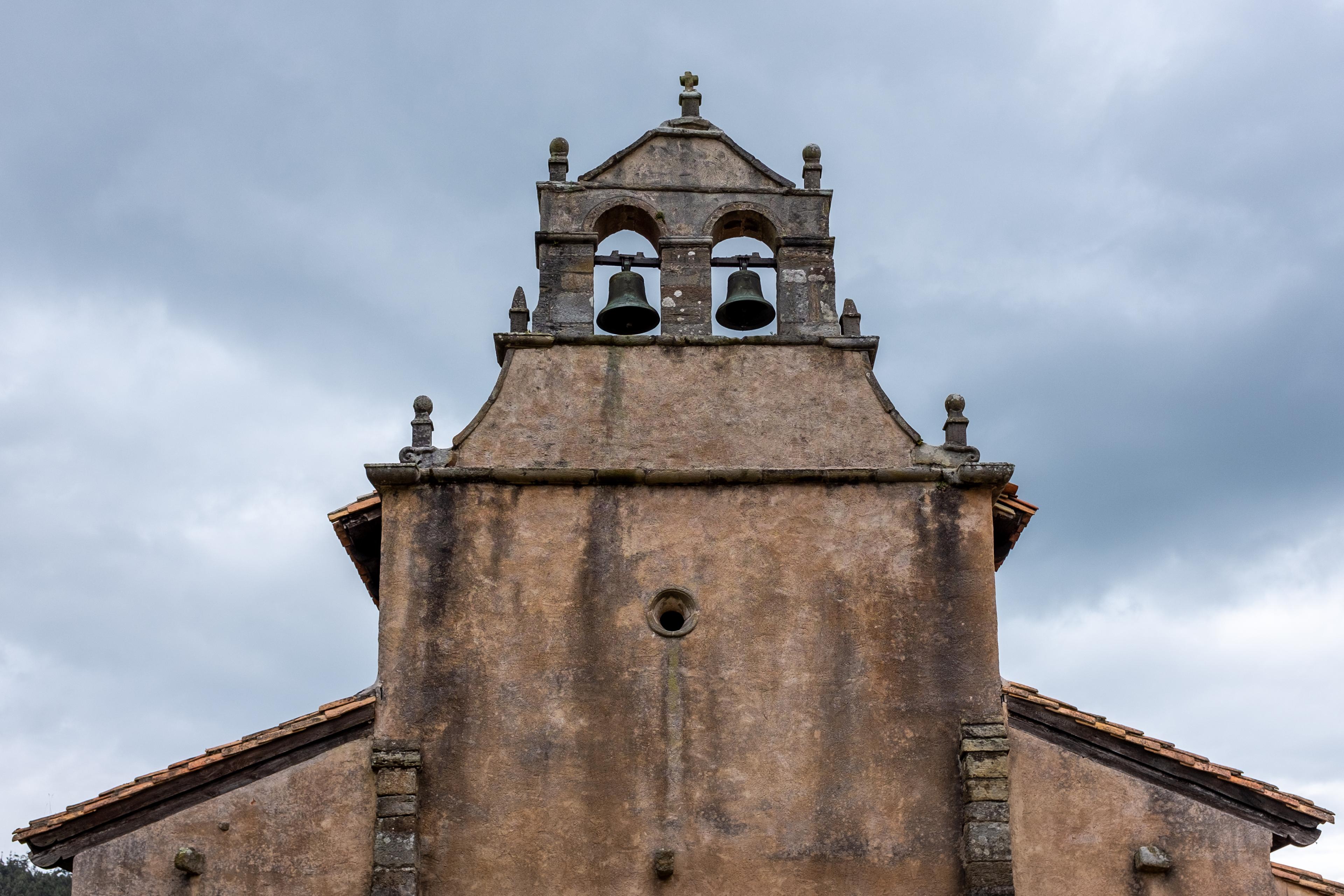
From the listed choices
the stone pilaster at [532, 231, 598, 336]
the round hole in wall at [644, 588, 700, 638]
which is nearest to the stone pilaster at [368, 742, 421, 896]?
the round hole in wall at [644, 588, 700, 638]

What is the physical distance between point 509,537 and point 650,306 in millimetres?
2609

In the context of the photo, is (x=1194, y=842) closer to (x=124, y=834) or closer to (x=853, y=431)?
(x=853, y=431)

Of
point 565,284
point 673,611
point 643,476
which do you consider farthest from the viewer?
point 565,284

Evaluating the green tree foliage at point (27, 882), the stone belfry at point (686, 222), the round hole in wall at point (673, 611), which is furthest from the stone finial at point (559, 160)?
the green tree foliage at point (27, 882)

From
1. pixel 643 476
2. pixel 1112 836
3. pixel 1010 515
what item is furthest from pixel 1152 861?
pixel 643 476

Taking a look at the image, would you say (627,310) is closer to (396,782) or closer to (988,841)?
A: (396,782)

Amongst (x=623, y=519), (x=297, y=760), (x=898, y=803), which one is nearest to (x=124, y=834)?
(x=297, y=760)

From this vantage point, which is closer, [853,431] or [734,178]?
[853,431]

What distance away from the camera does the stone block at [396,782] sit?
411 inches

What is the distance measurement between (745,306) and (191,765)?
593 cm

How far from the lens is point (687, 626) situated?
36.6 ft

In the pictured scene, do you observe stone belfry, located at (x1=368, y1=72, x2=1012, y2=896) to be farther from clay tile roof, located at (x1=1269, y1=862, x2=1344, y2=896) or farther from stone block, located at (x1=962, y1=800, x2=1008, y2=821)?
clay tile roof, located at (x1=1269, y1=862, x2=1344, y2=896)

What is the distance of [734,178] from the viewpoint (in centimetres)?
1308

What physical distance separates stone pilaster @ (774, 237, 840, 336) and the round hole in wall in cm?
251
